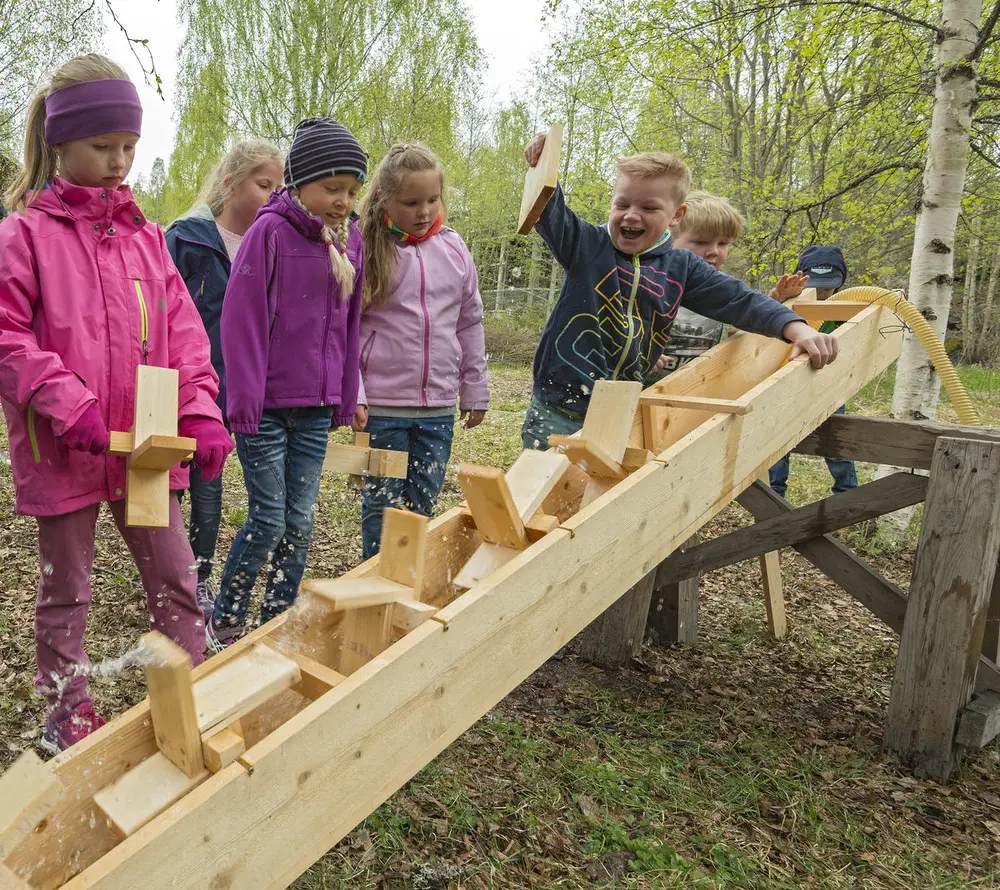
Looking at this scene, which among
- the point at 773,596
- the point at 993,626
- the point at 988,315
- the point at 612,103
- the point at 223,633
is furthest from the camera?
the point at 988,315

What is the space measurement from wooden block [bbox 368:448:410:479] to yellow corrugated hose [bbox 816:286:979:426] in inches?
79.5

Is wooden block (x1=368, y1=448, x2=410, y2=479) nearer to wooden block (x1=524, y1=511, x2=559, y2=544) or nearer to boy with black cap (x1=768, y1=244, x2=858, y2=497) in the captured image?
wooden block (x1=524, y1=511, x2=559, y2=544)

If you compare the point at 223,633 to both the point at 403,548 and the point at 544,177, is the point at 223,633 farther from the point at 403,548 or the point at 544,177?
the point at 544,177

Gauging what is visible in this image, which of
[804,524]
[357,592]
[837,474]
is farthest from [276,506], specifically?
[837,474]

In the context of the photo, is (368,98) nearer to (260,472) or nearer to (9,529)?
(9,529)

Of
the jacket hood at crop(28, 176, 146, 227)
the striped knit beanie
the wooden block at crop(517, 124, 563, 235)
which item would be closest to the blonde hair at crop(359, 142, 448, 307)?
the striped knit beanie

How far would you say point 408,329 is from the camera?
3150 millimetres

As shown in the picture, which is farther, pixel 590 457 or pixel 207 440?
pixel 207 440

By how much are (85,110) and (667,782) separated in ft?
8.87

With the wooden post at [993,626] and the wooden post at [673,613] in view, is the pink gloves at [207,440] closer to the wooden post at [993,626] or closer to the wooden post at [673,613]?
the wooden post at [673,613]

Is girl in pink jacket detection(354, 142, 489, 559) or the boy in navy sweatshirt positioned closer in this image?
the boy in navy sweatshirt

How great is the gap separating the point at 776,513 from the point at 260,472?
→ 2233 millimetres

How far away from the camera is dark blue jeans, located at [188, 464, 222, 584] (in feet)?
10.4

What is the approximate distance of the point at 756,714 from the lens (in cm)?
319
